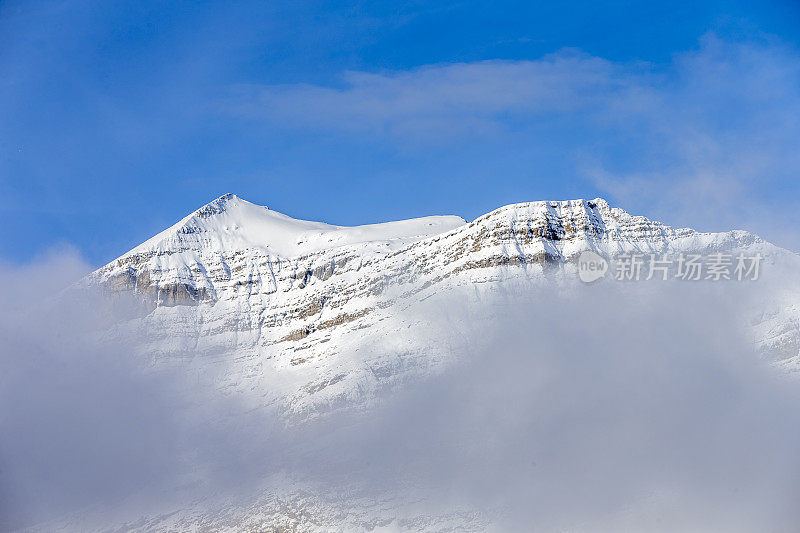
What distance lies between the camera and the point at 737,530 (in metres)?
181

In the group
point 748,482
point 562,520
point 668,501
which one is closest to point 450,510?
point 562,520

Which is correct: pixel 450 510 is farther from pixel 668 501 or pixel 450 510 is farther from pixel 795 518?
pixel 795 518

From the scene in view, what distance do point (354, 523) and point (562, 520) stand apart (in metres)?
42.9

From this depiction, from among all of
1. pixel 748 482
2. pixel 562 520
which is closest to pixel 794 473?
pixel 748 482

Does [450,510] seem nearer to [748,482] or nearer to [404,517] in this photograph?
[404,517]

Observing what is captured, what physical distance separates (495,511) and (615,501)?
25.0 meters

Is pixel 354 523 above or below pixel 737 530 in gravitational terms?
above

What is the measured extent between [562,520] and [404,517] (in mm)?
32445

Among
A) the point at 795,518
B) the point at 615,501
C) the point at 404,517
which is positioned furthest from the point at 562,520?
the point at 795,518

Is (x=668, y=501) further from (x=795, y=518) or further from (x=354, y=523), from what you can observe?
(x=354, y=523)

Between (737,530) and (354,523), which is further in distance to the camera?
(354,523)

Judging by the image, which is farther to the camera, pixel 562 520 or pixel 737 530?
pixel 562 520

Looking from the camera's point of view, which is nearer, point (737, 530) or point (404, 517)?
point (737, 530)

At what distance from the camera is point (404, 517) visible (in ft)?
652
